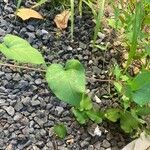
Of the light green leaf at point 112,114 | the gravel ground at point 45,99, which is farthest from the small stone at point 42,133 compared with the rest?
the light green leaf at point 112,114

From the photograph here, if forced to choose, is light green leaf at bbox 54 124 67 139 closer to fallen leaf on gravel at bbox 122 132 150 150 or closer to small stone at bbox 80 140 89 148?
small stone at bbox 80 140 89 148

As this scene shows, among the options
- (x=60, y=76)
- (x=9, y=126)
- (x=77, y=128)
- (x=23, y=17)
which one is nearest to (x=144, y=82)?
(x=60, y=76)

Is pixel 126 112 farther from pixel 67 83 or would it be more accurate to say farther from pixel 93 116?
pixel 67 83

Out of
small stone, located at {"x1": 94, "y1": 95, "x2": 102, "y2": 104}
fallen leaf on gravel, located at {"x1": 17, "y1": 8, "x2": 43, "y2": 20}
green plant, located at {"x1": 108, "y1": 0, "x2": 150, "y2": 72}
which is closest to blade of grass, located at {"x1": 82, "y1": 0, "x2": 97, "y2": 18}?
green plant, located at {"x1": 108, "y1": 0, "x2": 150, "y2": 72}

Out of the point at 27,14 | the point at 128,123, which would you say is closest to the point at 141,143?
the point at 128,123

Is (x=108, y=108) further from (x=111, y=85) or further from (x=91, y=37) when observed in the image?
(x=91, y=37)
